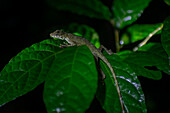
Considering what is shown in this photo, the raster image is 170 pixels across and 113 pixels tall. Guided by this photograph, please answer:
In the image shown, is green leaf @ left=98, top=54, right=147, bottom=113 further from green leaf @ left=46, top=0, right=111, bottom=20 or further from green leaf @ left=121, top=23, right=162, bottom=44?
green leaf @ left=46, top=0, right=111, bottom=20

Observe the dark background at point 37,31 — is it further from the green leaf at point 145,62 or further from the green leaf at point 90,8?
the green leaf at point 145,62

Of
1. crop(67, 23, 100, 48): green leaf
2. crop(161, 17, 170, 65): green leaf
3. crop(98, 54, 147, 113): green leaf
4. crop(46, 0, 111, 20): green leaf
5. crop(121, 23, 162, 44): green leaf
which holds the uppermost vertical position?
crop(46, 0, 111, 20): green leaf


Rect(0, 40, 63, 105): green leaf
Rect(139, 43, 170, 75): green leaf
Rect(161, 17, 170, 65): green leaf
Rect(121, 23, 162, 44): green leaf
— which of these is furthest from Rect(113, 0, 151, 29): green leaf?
Rect(0, 40, 63, 105): green leaf

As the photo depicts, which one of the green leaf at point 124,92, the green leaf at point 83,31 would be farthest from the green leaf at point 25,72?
the green leaf at point 83,31

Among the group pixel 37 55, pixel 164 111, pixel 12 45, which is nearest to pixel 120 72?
pixel 37 55

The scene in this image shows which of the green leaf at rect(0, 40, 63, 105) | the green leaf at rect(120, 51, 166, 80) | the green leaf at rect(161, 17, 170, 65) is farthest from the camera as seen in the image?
the green leaf at rect(120, 51, 166, 80)

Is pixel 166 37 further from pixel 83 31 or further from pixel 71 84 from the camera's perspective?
pixel 83 31

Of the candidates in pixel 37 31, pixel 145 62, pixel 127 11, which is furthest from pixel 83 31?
pixel 37 31
